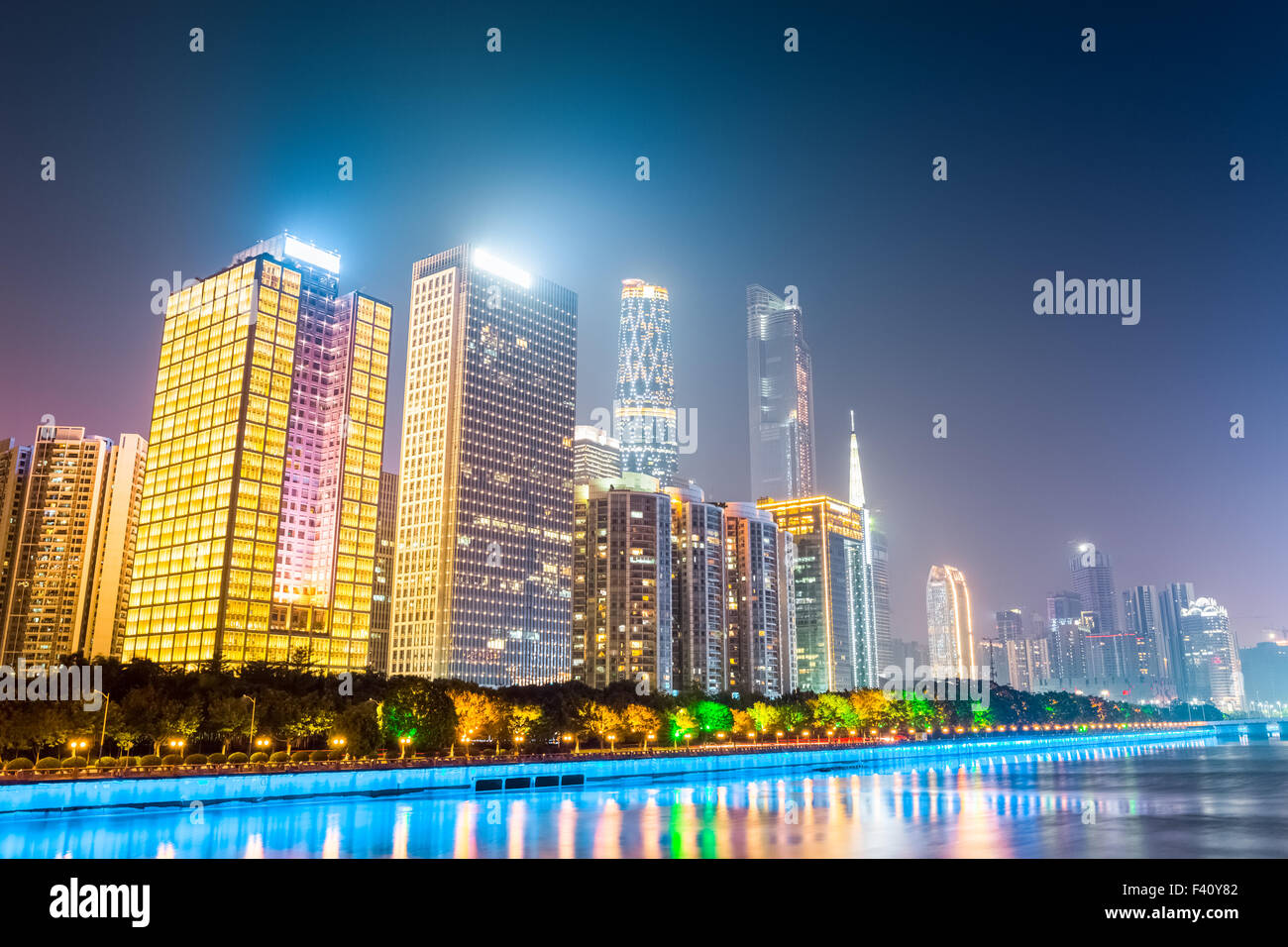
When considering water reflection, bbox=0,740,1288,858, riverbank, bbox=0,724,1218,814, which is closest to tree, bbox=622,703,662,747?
riverbank, bbox=0,724,1218,814

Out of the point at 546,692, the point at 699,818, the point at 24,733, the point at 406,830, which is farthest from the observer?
the point at 546,692

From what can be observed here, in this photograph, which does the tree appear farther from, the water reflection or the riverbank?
the water reflection

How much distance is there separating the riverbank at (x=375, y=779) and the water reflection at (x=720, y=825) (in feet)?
6.96

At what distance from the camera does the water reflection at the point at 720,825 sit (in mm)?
60312

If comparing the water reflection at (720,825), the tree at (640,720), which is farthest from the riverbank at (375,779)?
the tree at (640,720)

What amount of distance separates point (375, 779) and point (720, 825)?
41.1m

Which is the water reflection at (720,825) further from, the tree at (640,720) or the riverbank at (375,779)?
the tree at (640,720)

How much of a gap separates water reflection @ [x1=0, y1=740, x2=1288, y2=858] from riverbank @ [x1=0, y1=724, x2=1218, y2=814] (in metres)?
2.12
